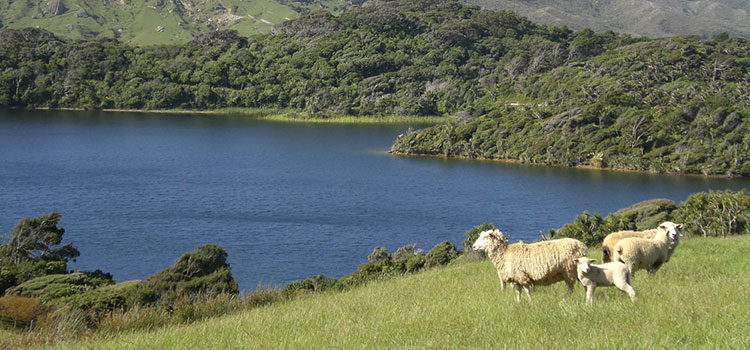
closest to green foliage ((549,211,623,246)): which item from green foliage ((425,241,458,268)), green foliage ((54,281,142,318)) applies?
green foliage ((425,241,458,268))

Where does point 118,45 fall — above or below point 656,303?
above

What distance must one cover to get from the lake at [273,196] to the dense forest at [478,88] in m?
6.53

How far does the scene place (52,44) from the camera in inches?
7185

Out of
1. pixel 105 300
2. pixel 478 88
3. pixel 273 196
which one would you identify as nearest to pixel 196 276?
pixel 105 300

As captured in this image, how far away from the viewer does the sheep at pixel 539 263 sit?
1234 cm

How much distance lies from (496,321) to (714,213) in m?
25.0

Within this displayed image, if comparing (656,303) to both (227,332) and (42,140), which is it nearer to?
(227,332)

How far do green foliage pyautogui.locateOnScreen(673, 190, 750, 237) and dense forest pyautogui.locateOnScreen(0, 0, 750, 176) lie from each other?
2223 inches

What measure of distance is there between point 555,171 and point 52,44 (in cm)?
14036

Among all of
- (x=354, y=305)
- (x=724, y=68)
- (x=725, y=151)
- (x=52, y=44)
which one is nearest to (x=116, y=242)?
(x=354, y=305)

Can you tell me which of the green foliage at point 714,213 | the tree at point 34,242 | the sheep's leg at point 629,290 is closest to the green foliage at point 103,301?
the sheep's leg at point 629,290

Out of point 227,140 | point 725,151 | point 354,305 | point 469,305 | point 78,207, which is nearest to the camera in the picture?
point 469,305

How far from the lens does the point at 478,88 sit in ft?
549

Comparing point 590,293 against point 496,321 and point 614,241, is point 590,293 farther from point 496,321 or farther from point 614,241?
point 614,241
